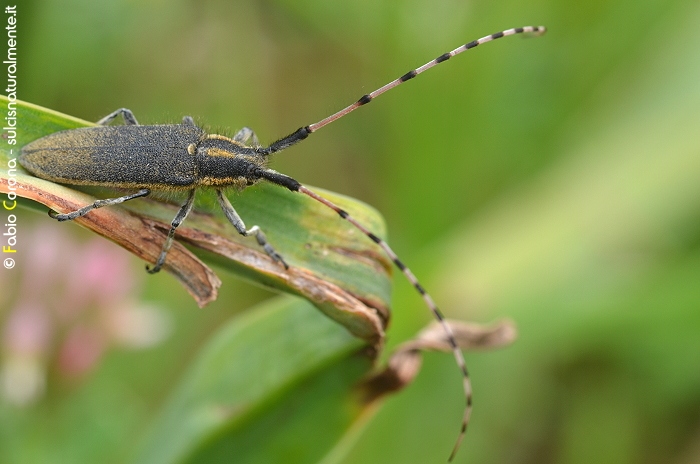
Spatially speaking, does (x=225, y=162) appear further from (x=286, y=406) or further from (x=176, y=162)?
(x=286, y=406)

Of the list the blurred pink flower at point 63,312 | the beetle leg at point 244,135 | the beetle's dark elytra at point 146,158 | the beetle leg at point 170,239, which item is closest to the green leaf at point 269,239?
the beetle leg at point 170,239

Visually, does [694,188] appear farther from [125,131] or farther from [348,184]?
[125,131]

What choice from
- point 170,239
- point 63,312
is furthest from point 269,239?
point 63,312

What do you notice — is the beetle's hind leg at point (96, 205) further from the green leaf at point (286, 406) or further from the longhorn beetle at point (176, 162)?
the green leaf at point (286, 406)

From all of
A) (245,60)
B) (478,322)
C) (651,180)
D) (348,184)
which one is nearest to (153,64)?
(245,60)

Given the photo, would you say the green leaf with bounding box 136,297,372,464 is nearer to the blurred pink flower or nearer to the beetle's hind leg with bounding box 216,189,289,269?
the beetle's hind leg with bounding box 216,189,289,269

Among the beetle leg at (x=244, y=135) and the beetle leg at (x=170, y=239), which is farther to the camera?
the beetle leg at (x=244, y=135)
